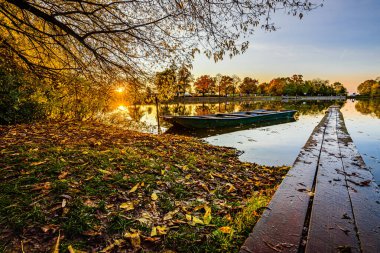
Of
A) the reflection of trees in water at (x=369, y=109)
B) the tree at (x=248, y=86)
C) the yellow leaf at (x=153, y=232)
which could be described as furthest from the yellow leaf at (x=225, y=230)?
the tree at (x=248, y=86)

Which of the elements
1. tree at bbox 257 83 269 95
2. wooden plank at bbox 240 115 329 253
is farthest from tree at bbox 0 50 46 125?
tree at bbox 257 83 269 95

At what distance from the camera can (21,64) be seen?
649 cm

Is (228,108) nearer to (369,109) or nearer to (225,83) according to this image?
(369,109)

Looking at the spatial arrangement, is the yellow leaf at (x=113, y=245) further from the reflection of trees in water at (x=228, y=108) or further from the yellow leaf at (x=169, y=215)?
the reflection of trees in water at (x=228, y=108)

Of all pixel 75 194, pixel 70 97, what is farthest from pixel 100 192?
pixel 70 97

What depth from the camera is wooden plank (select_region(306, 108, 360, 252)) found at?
2024 mm

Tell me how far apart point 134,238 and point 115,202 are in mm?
809

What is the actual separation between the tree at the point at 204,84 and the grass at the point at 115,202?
8803 centimetres

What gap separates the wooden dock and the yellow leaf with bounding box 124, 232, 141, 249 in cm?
99

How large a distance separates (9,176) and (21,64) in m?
4.64

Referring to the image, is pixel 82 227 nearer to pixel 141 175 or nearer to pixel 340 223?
pixel 141 175

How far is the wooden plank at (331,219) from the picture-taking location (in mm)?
2024

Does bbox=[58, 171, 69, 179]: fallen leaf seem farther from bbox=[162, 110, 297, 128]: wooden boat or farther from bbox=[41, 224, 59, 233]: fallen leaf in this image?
bbox=[162, 110, 297, 128]: wooden boat

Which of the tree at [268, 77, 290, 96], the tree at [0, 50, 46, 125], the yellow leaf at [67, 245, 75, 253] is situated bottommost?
the yellow leaf at [67, 245, 75, 253]
